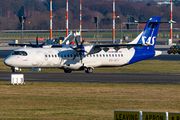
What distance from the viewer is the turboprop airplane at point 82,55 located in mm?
35781

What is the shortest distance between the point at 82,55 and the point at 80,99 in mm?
17514

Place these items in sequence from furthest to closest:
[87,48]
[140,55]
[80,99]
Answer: [140,55] → [87,48] → [80,99]

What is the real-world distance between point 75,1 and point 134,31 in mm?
33771

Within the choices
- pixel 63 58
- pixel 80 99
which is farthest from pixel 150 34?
pixel 80 99

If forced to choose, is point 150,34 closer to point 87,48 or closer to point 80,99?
point 87,48

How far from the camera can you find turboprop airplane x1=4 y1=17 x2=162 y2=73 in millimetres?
35781

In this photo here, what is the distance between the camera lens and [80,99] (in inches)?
832

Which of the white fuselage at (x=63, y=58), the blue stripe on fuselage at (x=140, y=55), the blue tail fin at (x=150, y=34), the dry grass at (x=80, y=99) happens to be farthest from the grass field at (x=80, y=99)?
the blue tail fin at (x=150, y=34)

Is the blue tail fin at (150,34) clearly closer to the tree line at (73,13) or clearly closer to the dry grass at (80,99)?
the dry grass at (80,99)

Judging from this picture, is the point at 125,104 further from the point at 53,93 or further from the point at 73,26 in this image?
the point at 73,26

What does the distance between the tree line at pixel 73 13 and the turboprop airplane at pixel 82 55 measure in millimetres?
109654

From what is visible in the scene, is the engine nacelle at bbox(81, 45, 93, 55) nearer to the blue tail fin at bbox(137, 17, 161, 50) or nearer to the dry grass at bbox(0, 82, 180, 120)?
the blue tail fin at bbox(137, 17, 161, 50)

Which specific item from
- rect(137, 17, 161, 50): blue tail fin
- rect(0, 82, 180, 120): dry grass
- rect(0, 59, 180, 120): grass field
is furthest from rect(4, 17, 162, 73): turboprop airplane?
rect(0, 82, 180, 120): dry grass

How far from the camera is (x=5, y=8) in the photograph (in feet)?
575
